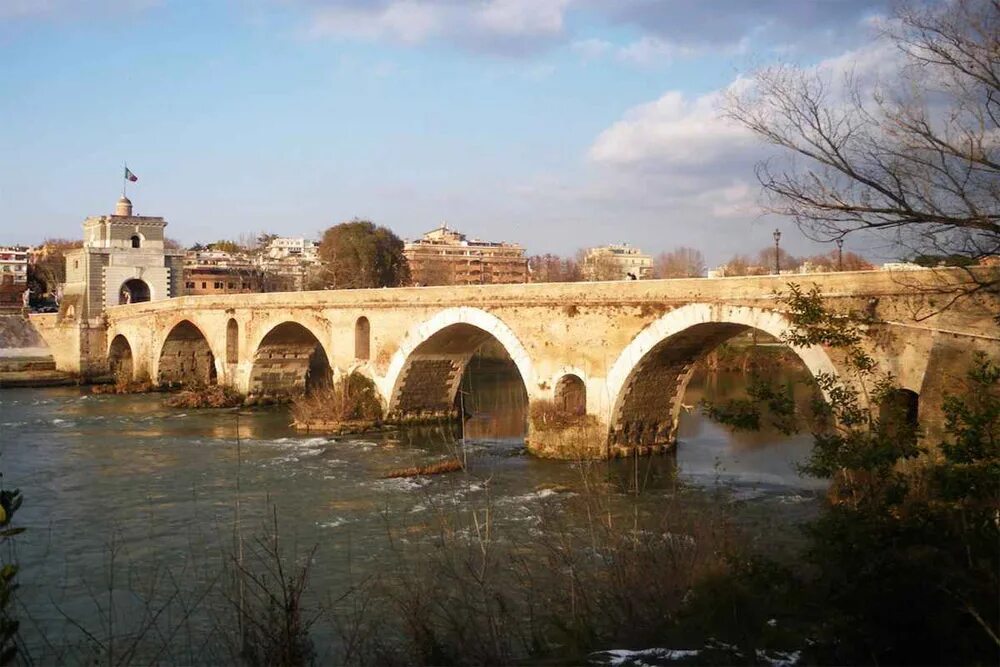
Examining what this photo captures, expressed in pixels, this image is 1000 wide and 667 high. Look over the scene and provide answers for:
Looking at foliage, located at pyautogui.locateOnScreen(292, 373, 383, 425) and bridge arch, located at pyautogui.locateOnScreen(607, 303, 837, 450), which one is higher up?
bridge arch, located at pyautogui.locateOnScreen(607, 303, 837, 450)

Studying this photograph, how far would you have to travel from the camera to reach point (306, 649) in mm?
5797

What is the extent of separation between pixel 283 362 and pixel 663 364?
1374 centimetres

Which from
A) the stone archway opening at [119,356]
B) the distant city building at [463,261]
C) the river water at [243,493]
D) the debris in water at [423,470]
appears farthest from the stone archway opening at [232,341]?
the distant city building at [463,261]

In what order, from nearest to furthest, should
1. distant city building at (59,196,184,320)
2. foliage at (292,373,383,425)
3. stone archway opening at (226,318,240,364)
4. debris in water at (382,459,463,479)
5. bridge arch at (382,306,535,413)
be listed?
debris in water at (382,459,463,479) < bridge arch at (382,306,535,413) < foliage at (292,373,383,425) < stone archway opening at (226,318,240,364) < distant city building at (59,196,184,320)

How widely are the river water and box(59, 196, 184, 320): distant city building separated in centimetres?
1398

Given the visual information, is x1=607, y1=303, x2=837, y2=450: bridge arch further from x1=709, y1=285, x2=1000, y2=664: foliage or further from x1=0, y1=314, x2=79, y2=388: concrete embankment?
x1=0, y1=314, x2=79, y2=388: concrete embankment

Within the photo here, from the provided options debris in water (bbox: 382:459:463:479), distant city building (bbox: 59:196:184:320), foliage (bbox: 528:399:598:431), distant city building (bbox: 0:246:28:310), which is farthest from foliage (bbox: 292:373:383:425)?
distant city building (bbox: 0:246:28:310)

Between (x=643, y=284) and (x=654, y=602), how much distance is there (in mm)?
8728

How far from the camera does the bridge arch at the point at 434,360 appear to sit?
61.0ft

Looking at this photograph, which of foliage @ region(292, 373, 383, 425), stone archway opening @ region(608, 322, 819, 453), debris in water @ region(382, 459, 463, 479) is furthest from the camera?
foliage @ region(292, 373, 383, 425)

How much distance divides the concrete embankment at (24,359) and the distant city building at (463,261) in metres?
21.8

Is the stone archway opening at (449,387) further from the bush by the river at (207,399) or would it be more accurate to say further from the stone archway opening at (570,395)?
the bush by the river at (207,399)

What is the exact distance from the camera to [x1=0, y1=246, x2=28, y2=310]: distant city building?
204ft

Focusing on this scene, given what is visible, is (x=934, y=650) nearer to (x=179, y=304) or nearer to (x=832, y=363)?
(x=832, y=363)
